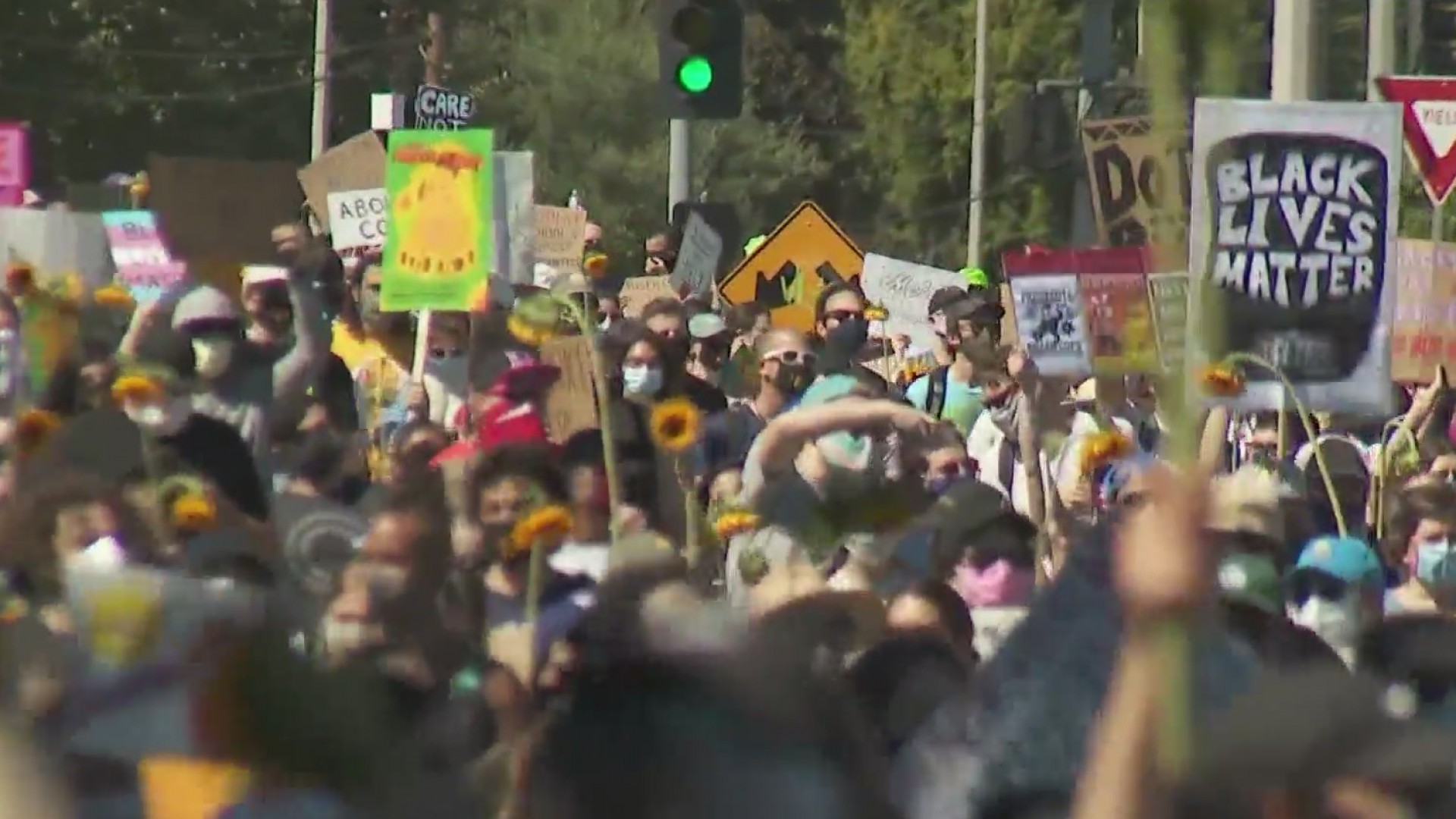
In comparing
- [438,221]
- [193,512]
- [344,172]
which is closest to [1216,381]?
[193,512]

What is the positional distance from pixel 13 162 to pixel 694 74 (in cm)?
444

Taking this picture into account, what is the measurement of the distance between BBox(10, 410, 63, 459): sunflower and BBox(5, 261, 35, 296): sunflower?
1.47m

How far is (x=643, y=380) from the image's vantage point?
8203 mm

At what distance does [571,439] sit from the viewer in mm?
6430

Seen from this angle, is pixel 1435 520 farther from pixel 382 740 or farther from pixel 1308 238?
pixel 382 740

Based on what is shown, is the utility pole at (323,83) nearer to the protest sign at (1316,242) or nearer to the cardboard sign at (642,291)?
the cardboard sign at (642,291)

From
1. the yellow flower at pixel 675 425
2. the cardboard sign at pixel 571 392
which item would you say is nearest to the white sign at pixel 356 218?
the cardboard sign at pixel 571 392

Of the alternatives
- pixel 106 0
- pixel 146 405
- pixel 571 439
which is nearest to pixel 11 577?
pixel 146 405

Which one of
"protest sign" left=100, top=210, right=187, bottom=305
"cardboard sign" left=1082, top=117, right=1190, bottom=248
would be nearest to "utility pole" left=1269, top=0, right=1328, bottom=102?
"cardboard sign" left=1082, top=117, right=1190, bottom=248

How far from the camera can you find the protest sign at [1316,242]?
22.5 feet

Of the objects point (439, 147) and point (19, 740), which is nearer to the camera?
point (19, 740)

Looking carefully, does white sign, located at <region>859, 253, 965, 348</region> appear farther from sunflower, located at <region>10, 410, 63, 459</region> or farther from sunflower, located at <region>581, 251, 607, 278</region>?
sunflower, located at <region>10, 410, 63, 459</region>

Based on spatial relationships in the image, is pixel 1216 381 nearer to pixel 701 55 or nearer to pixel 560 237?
pixel 701 55

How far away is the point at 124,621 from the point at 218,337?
437 cm
